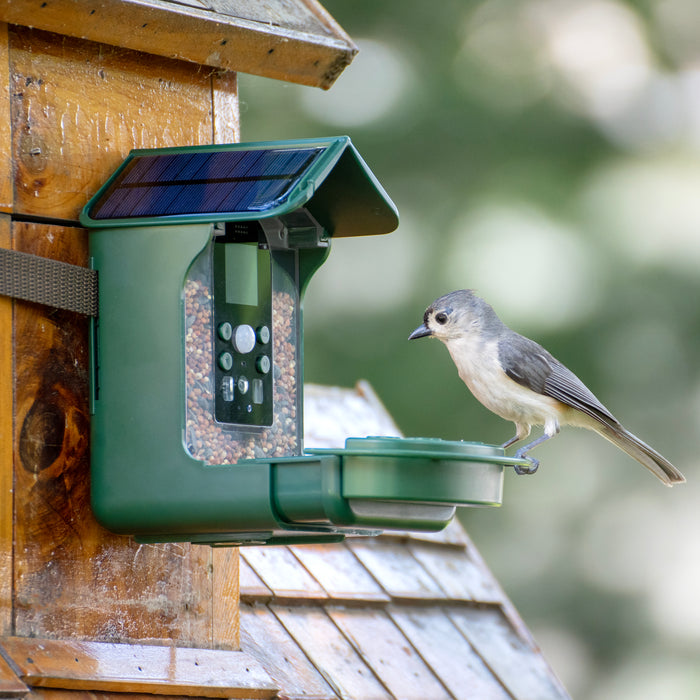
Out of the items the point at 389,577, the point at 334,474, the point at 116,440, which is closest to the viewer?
the point at 334,474

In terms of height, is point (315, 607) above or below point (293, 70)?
below

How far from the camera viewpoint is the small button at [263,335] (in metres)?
3.35

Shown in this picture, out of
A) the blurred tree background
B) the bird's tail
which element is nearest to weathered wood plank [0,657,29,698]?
the bird's tail

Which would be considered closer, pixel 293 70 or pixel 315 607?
pixel 293 70

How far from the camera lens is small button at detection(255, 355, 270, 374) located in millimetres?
3338

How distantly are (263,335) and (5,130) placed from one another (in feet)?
2.50

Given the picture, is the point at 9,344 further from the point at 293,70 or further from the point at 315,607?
the point at 315,607

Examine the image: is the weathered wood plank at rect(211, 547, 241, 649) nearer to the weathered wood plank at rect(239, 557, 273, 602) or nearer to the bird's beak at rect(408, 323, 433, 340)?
the weathered wood plank at rect(239, 557, 273, 602)

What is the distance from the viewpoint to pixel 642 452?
16.5 ft

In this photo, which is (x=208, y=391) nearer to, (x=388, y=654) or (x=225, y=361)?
(x=225, y=361)

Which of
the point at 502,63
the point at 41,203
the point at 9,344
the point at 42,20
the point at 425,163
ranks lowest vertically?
the point at 425,163

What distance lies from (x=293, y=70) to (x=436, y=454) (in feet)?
3.93

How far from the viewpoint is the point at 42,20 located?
3.03m

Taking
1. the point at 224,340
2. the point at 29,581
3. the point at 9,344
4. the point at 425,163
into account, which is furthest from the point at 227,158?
the point at 425,163
